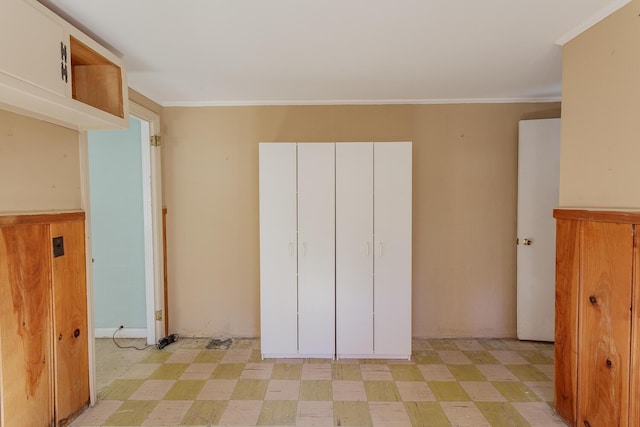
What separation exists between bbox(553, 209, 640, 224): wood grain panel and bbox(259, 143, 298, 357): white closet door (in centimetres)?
178

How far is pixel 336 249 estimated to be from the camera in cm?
248

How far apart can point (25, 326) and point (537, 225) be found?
3688mm

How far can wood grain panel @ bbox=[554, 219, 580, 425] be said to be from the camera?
1.70 m

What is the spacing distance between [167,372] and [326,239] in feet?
5.32

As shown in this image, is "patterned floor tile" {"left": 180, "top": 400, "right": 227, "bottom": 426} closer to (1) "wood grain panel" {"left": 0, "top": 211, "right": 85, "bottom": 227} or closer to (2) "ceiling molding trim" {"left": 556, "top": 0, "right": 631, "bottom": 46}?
(1) "wood grain panel" {"left": 0, "top": 211, "right": 85, "bottom": 227}

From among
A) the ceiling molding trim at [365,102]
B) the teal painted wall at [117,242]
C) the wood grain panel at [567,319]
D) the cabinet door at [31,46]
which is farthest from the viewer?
the teal painted wall at [117,242]

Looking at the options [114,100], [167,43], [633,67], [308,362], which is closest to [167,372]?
[308,362]

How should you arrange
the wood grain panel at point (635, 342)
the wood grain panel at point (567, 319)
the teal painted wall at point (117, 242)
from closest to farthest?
the wood grain panel at point (635, 342) < the wood grain panel at point (567, 319) < the teal painted wall at point (117, 242)

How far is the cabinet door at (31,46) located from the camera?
1174 millimetres

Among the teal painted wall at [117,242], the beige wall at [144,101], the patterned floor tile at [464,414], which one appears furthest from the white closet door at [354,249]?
the teal painted wall at [117,242]

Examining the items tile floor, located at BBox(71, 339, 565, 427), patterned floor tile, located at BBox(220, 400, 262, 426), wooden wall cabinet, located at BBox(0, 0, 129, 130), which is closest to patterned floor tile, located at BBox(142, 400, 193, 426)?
tile floor, located at BBox(71, 339, 565, 427)

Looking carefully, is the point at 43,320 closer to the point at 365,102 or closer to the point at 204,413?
the point at 204,413

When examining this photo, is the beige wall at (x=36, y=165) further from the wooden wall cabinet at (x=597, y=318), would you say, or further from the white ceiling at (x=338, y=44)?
the wooden wall cabinet at (x=597, y=318)

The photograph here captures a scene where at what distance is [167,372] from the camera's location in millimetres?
2352
